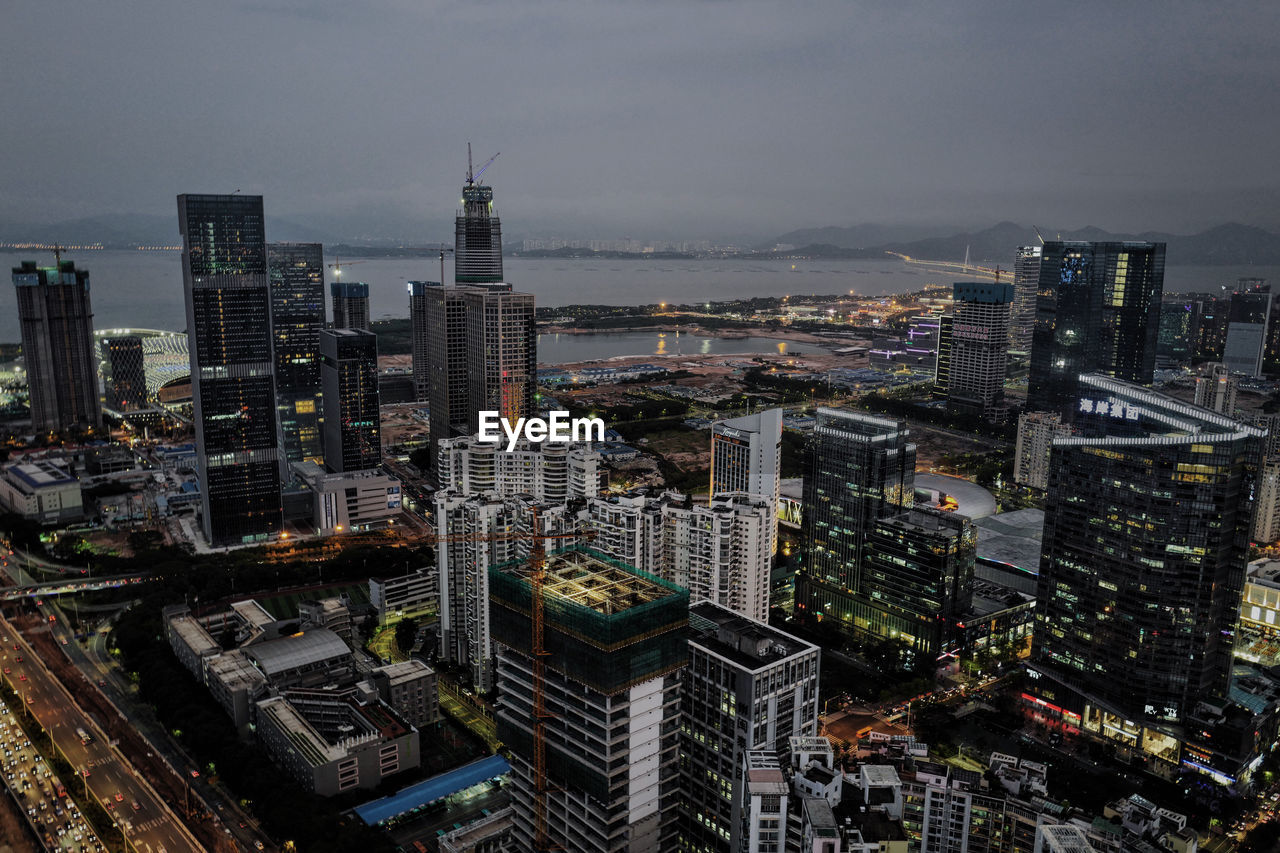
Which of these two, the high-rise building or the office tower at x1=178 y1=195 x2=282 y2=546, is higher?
the office tower at x1=178 y1=195 x2=282 y2=546

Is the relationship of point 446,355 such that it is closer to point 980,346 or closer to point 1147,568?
point 1147,568

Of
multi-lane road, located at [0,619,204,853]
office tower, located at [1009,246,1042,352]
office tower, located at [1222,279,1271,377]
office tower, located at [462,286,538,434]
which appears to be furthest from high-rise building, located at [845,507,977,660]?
office tower, located at [1009,246,1042,352]

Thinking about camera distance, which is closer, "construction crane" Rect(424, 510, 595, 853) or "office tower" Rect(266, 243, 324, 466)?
"construction crane" Rect(424, 510, 595, 853)

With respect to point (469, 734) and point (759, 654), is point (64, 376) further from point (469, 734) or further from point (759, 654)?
point (759, 654)

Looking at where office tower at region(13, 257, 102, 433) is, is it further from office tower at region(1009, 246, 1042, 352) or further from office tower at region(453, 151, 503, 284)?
office tower at region(1009, 246, 1042, 352)

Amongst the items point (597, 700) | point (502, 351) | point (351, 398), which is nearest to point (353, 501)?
point (351, 398)

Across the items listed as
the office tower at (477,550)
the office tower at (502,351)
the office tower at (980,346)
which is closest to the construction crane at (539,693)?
the office tower at (477,550)

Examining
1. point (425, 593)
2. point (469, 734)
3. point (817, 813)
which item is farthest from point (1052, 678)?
point (425, 593)

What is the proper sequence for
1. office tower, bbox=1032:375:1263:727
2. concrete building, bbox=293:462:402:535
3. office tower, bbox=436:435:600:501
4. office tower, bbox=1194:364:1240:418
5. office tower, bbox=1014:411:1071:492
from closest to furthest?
office tower, bbox=1032:375:1263:727 → office tower, bbox=436:435:600:501 → concrete building, bbox=293:462:402:535 → office tower, bbox=1014:411:1071:492 → office tower, bbox=1194:364:1240:418
